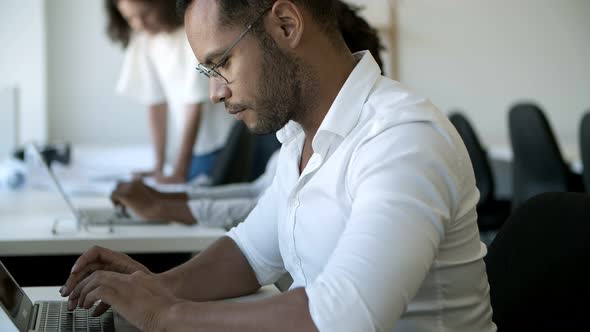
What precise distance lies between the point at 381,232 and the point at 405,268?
2.0 inches

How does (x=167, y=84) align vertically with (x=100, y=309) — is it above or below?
below

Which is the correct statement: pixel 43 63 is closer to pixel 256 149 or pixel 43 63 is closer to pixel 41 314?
pixel 256 149

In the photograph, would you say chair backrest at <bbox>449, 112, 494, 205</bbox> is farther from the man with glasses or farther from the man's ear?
the man's ear

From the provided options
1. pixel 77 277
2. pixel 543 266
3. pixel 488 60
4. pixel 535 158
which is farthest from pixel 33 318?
pixel 488 60

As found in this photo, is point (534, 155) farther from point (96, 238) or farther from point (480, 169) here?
point (96, 238)

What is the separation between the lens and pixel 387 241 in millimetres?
936

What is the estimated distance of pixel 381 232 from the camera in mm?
940

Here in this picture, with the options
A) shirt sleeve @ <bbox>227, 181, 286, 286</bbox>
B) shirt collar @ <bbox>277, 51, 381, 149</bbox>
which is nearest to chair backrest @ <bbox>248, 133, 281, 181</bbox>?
shirt sleeve @ <bbox>227, 181, 286, 286</bbox>

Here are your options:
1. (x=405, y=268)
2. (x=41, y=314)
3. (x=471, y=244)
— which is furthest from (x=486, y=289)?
(x=41, y=314)

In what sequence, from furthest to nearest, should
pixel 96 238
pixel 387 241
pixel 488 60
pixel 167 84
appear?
pixel 488 60 → pixel 167 84 → pixel 96 238 → pixel 387 241

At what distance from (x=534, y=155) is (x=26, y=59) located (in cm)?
297

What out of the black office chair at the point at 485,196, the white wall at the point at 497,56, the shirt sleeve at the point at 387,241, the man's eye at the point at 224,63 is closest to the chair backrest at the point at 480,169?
the black office chair at the point at 485,196

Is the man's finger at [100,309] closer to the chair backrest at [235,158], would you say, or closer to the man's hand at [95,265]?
the man's hand at [95,265]

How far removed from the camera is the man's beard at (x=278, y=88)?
3.98 feet
